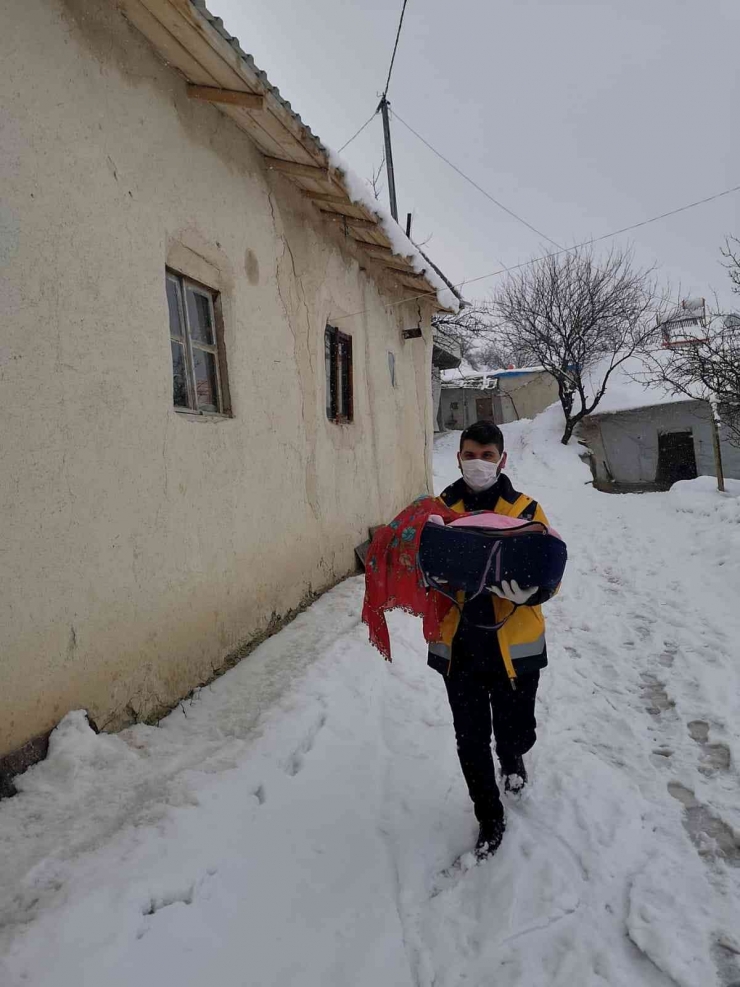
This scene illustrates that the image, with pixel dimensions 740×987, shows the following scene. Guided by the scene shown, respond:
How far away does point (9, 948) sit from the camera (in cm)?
164

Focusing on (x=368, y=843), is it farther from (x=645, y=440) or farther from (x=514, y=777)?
(x=645, y=440)

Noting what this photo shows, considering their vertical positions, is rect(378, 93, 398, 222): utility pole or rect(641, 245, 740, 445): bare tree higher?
rect(378, 93, 398, 222): utility pole

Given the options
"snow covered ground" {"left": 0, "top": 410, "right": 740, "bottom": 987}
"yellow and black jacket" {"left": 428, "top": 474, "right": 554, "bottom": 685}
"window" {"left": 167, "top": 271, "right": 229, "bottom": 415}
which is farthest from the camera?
"window" {"left": 167, "top": 271, "right": 229, "bottom": 415}

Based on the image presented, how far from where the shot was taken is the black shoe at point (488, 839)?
2.25 metres

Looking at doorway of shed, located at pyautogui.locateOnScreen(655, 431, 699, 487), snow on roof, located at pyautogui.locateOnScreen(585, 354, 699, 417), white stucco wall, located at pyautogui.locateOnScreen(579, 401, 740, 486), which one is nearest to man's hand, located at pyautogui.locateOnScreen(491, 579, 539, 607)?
white stucco wall, located at pyautogui.locateOnScreen(579, 401, 740, 486)

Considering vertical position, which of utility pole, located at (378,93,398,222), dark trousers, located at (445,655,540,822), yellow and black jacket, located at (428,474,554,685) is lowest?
dark trousers, located at (445,655,540,822)

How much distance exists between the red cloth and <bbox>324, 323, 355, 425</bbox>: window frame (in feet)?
12.9

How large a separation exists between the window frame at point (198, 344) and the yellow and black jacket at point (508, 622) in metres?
2.18

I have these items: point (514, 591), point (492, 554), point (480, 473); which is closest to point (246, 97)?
point (480, 473)

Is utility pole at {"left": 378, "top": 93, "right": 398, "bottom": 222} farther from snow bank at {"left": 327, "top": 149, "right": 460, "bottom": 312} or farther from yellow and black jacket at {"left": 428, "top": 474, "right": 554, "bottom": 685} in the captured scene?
yellow and black jacket at {"left": 428, "top": 474, "right": 554, "bottom": 685}

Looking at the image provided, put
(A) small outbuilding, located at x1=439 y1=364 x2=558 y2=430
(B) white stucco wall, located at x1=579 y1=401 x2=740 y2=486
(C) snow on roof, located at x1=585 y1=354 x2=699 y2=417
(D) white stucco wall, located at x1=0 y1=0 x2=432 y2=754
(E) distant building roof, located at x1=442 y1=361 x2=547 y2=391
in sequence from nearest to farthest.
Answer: (D) white stucco wall, located at x1=0 y1=0 x2=432 y2=754, (B) white stucco wall, located at x1=579 y1=401 x2=740 y2=486, (C) snow on roof, located at x1=585 y1=354 x2=699 y2=417, (E) distant building roof, located at x1=442 y1=361 x2=547 y2=391, (A) small outbuilding, located at x1=439 y1=364 x2=558 y2=430

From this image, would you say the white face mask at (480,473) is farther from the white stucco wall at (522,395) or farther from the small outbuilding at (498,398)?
the white stucco wall at (522,395)

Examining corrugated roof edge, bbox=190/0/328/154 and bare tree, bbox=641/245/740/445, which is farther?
bare tree, bbox=641/245/740/445

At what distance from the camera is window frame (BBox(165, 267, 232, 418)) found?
3.76m
